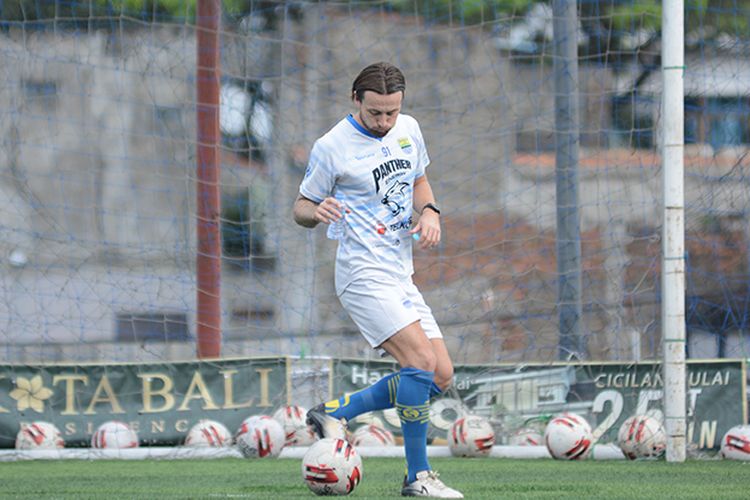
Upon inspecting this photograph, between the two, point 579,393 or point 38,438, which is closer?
point 38,438

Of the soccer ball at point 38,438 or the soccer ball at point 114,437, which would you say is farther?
the soccer ball at point 114,437

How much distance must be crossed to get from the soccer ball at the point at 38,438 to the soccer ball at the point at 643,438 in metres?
4.21

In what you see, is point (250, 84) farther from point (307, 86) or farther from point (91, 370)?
point (91, 370)

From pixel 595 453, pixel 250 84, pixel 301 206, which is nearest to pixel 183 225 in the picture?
pixel 250 84

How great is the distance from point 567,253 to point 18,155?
4414 mm

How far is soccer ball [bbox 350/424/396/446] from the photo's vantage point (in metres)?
10.0

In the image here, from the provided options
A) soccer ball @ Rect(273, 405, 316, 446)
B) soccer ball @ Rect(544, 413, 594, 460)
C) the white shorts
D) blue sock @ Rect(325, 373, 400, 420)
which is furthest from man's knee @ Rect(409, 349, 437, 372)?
soccer ball @ Rect(273, 405, 316, 446)

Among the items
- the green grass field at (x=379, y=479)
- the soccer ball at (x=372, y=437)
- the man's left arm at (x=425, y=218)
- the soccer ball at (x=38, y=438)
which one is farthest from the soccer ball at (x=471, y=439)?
the man's left arm at (x=425, y=218)

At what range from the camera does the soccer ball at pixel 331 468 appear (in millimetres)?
5820

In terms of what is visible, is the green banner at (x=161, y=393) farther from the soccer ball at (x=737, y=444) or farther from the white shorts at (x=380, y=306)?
the white shorts at (x=380, y=306)

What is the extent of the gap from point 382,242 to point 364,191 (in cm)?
25

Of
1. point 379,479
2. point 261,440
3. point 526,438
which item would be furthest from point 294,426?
point 379,479

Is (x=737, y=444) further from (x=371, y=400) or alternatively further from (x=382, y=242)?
(x=382, y=242)

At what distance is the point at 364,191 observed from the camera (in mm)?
6070
